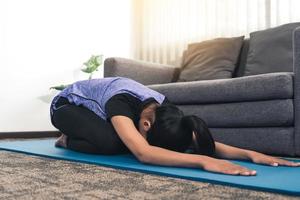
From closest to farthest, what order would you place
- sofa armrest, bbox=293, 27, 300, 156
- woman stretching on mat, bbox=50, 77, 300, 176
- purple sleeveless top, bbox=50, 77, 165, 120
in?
woman stretching on mat, bbox=50, 77, 300, 176, purple sleeveless top, bbox=50, 77, 165, 120, sofa armrest, bbox=293, 27, 300, 156

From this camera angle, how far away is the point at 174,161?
4.45ft

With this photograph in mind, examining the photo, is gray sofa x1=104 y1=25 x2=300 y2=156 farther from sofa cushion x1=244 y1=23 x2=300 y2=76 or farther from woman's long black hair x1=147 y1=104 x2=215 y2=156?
woman's long black hair x1=147 y1=104 x2=215 y2=156

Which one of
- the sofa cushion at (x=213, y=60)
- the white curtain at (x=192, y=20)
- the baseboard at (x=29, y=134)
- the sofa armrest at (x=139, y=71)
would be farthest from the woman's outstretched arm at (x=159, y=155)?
the baseboard at (x=29, y=134)

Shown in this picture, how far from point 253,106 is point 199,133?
62 cm

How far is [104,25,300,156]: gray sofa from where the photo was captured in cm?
182

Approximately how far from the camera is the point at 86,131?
186 cm

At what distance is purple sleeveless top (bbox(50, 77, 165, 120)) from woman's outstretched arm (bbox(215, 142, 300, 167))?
0.32 meters

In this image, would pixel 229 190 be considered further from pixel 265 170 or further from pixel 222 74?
pixel 222 74

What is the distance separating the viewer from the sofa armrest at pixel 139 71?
2.65 meters

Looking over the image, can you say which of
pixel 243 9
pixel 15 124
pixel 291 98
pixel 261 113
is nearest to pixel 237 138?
pixel 261 113

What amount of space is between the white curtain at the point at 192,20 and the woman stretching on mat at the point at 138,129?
5.03 ft

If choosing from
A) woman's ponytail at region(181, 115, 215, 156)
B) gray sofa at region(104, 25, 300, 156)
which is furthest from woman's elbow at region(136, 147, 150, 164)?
gray sofa at region(104, 25, 300, 156)

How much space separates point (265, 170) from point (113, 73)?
1481 millimetres

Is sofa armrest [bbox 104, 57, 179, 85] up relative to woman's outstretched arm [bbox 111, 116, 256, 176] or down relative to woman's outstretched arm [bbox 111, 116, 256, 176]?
up
